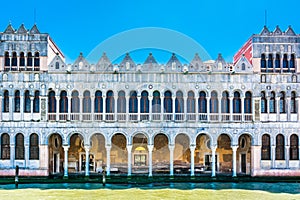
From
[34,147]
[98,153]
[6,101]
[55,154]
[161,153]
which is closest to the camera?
[34,147]

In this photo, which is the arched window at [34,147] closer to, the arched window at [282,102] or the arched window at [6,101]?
the arched window at [6,101]

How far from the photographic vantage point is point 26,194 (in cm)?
2817

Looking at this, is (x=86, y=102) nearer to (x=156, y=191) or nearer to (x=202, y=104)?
(x=202, y=104)

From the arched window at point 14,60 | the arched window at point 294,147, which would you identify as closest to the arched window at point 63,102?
the arched window at point 14,60

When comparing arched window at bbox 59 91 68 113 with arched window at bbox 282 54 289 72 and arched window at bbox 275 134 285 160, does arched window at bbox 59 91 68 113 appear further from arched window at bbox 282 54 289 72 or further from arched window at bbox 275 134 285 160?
arched window at bbox 282 54 289 72

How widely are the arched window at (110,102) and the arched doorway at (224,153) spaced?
33.9ft

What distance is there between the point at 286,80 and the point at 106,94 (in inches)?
599

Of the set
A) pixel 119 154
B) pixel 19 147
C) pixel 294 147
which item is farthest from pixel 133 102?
pixel 294 147

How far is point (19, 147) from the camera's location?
125 ft

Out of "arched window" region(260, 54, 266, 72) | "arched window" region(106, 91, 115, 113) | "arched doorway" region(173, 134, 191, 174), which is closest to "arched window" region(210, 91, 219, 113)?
"arched doorway" region(173, 134, 191, 174)

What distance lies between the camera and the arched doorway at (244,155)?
40.3 m

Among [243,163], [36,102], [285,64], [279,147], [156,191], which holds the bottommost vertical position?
[156,191]

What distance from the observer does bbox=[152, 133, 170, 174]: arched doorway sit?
41781mm

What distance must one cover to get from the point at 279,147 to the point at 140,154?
12.3m
